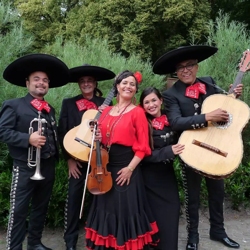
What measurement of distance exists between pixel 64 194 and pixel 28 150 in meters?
1.39

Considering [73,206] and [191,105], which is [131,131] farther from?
[73,206]

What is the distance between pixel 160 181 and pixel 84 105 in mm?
1235

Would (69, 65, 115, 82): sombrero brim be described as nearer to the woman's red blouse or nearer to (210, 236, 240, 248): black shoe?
the woman's red blouse

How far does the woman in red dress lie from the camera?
10.6 feet

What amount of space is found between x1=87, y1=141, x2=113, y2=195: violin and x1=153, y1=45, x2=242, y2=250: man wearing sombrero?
811 millimetres

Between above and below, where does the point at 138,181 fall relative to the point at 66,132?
below

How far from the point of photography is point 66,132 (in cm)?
391

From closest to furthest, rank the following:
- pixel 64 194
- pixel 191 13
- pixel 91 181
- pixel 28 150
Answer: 1. pixel 91 181
2. pixel 28 150
3. pixel 64 194
4. pixel 191 13

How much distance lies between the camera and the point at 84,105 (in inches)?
155

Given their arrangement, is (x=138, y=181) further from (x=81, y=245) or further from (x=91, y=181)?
(x=81, y=245)

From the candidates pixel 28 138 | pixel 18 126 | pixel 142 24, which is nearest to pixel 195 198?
pixel 28 138

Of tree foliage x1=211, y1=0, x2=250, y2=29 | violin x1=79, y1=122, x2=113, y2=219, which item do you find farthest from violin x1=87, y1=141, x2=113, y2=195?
tree foliage x1=211, y1=0, x2=250, y2=29

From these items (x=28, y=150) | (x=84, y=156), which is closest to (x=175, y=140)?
(x=84, y=156)

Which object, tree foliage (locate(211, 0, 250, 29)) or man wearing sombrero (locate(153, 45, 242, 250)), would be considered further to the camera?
tree foliage (locate(211, 0, 250, 29))
